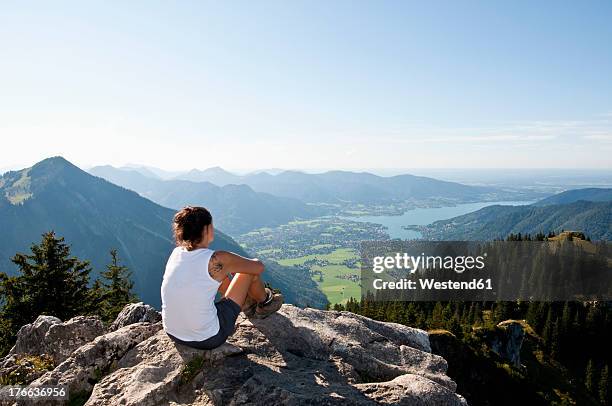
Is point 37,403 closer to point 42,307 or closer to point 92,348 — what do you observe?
point 92,348

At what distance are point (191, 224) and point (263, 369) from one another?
4.02m

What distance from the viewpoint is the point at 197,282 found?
8.48m

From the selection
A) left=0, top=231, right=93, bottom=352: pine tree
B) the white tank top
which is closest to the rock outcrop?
the white tank top

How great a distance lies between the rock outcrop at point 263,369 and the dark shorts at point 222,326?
0.32m

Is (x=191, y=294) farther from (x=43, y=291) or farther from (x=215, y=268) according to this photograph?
(x=43, y=291)

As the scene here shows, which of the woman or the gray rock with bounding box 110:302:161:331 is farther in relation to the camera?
the gray rock with bounding box 110:302:161:331

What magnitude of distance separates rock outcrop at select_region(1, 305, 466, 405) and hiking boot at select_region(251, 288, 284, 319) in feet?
0.80

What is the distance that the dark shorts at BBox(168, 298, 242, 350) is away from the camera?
30.1 feet

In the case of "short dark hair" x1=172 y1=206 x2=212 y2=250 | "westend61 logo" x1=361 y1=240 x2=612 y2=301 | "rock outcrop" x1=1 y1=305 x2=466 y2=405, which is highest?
"short dark hair" x1=172 y1=206 x2=212 y2=250

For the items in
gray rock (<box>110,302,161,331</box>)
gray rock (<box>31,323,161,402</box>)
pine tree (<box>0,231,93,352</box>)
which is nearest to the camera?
gray rock (<box>31,323,161,402</box>)

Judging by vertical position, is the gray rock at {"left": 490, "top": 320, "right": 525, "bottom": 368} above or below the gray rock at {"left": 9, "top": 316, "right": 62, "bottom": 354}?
below

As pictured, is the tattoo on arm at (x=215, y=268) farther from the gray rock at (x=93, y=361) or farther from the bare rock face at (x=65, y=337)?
the bare rock face at (x=65, y=337)

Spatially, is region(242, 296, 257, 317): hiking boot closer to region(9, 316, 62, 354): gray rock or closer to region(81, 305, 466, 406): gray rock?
region(81, 305, 466, 406): gray rock

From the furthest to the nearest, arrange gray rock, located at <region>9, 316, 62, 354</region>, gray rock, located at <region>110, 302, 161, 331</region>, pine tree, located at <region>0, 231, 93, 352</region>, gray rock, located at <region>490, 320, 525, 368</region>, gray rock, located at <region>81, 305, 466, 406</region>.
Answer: gray rock, located at <region>490, 320, 525, 368</region>, pine tree, located at <region>0, 231, 93, 352</region>, gray rock, located at <region>110, 302, 161, 331</region>, gray rock, located at <region>9, 316, 62, 354</region>, gray rock, located at <region>81, 305, 466, 406</region>
